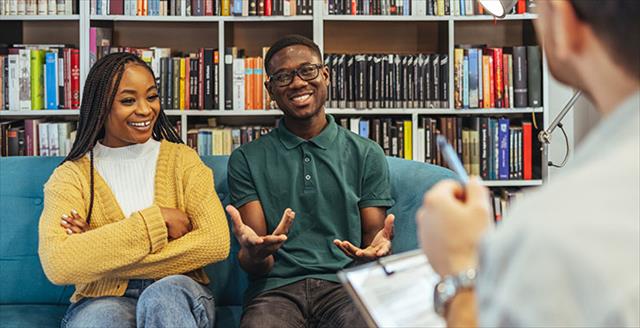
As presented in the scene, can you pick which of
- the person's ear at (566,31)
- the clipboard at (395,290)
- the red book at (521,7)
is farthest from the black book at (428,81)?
the person's ear at (566,31)

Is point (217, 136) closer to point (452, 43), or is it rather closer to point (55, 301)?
point (452, 43)

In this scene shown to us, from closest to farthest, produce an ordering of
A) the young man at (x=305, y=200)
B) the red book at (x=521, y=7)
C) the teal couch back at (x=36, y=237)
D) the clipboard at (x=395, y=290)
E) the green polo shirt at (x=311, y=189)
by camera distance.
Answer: the clipboard at (x=395, y=290), the young man at (x=305, y=200), the green polo shirt at (x=311, y=189), the teal couch back at (x=36, y=237), the red book at (x=521, y=7)

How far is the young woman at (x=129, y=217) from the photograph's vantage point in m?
2.07

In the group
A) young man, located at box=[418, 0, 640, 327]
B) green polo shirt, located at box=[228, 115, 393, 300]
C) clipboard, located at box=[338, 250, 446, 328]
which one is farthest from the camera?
green polo shirt, located at box=[228, 115, 393, 300]

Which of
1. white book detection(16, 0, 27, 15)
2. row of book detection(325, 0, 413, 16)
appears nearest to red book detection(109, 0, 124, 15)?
white book detection(16, 0, 27, 15)

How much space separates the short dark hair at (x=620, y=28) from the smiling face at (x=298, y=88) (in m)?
1.75

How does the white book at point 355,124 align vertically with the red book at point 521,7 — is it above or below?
below

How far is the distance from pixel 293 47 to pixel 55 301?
0.96m

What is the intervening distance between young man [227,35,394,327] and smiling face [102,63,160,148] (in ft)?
0.84

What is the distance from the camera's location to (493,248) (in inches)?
23.5

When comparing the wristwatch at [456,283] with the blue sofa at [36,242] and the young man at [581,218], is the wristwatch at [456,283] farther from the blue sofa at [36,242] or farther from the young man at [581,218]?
the blue sofa at [36,242]

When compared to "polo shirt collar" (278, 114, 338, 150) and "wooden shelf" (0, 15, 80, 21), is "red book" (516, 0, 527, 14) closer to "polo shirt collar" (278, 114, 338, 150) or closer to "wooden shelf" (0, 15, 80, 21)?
"polo shirt collar" (278, 114, 338, 150)

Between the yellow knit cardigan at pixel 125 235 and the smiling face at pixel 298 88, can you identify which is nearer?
the yellow knit cardigan at pixel 125 235

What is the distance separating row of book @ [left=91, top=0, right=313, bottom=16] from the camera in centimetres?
359
